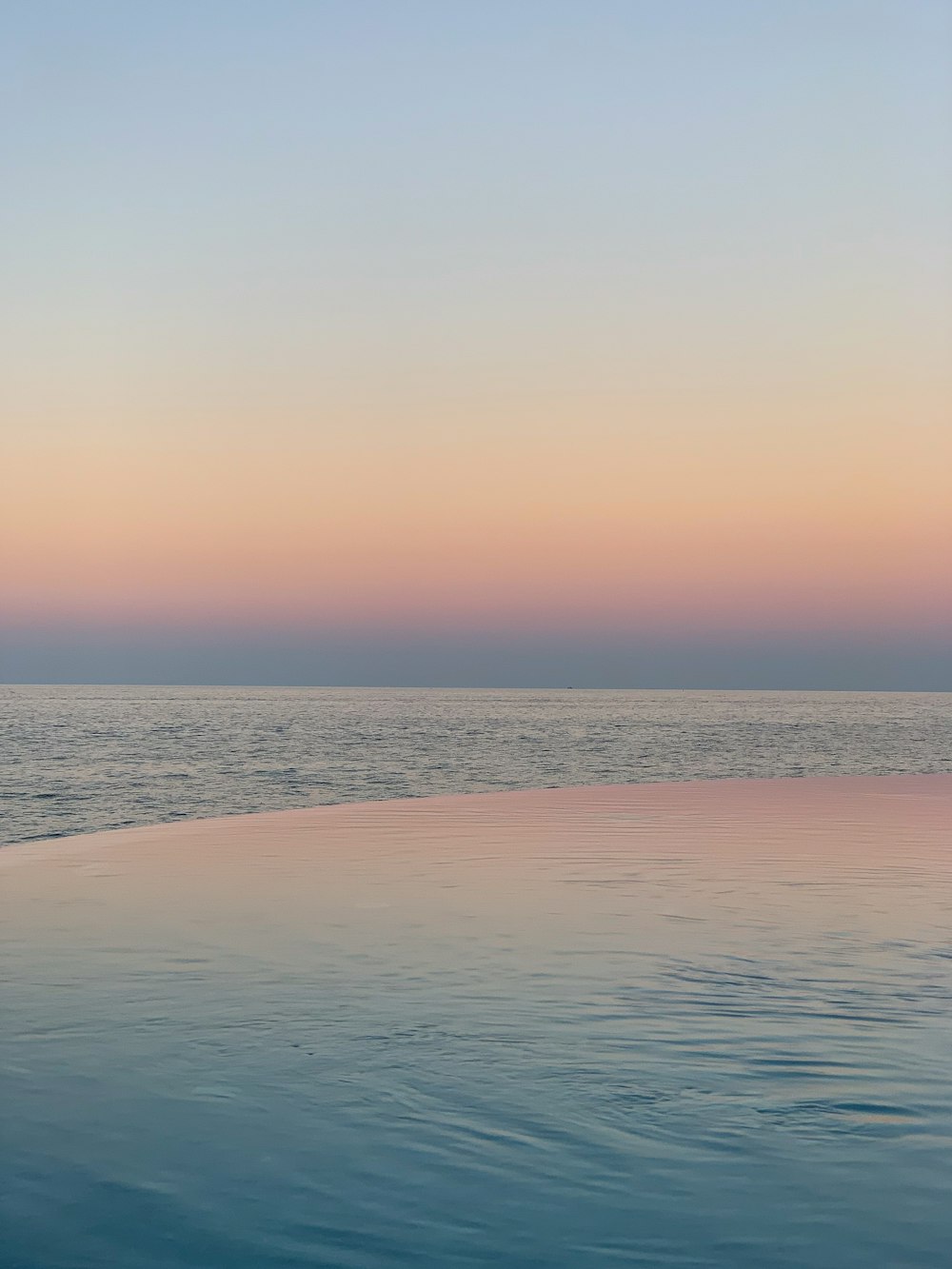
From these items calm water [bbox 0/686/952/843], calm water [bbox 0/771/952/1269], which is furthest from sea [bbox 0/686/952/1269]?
calm water [bbox 0/686/952/843]

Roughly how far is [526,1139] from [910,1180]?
161cm

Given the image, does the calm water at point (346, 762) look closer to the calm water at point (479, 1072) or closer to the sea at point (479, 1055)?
the sea at point (479, 1055)

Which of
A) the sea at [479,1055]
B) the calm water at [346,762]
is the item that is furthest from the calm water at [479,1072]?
the calm water at [346,762]

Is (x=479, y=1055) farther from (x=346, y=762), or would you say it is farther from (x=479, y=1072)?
(x=346, y=762)

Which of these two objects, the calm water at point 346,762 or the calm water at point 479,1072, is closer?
the calm water at point 479,1072

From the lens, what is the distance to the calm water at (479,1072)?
15.3ft

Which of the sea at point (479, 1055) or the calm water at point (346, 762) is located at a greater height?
the sea at point (479, 1055)

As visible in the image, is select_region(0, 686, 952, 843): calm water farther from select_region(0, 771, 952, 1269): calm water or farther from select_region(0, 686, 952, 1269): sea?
select_region(0, 771, 952, 1269): calm water

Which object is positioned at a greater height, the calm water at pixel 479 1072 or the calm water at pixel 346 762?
the calm water at pixel 479 1072

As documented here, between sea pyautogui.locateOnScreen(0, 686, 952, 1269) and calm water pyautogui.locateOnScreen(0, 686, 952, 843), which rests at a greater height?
sea pyautogui.locateOnScreen(0, 686, 952, 1269)

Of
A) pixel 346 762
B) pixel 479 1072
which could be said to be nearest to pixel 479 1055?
pixel 479 1072

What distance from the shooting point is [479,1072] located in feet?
21.2

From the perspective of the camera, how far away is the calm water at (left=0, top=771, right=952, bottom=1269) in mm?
4672

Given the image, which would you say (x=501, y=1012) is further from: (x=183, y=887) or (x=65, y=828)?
(x=65, y=828)
